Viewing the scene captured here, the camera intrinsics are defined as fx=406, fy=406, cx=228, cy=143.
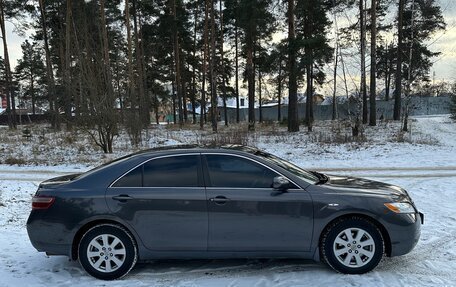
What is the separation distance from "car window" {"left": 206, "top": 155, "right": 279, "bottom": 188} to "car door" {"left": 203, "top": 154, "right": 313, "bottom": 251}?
28mm

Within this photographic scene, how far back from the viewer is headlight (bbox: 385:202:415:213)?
4.83 meters

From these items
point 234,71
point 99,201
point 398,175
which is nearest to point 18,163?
point 99,201

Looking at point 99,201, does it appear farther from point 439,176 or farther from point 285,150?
point 285,150

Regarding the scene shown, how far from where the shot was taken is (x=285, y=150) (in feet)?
57.8

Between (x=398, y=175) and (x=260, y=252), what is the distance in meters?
8.29

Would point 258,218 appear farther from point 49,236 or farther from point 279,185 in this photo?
point 49,236

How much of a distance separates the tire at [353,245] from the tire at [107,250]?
2385 mm

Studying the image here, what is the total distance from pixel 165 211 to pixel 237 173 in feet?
3.21

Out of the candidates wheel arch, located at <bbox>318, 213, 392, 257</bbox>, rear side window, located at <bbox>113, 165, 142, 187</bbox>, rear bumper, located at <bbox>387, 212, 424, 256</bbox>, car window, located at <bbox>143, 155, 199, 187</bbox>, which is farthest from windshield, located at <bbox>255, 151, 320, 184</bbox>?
rear side window, located at <bbox>113, 165, 142, 187</bbox>

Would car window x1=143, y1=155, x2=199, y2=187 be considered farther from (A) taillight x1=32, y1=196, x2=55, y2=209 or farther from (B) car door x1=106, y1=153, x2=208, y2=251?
(A) taillight x1=32, y1=196, x2=55, y2=209

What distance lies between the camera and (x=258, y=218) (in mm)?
4812

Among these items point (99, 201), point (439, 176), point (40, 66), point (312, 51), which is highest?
point (40, 66)

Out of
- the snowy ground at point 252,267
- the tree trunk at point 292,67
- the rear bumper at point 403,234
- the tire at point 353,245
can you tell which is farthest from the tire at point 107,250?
the tree trunk at point 292,67

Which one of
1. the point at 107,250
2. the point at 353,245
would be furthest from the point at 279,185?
the point at 107,250
